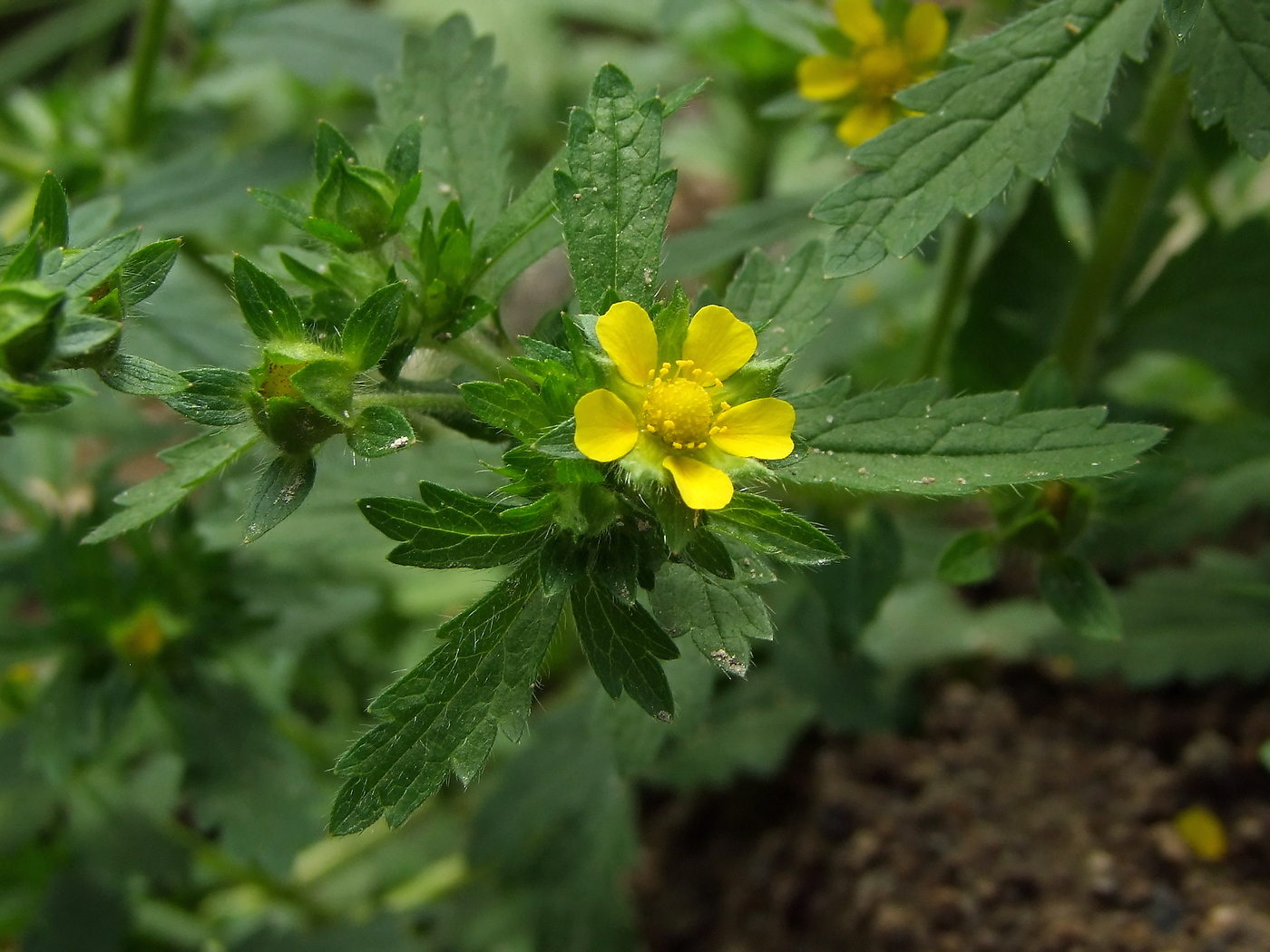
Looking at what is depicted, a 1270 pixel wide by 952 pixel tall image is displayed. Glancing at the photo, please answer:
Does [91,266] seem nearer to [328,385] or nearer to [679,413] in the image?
[328,385]

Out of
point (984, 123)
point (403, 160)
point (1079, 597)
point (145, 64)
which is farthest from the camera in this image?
point (145, 64)

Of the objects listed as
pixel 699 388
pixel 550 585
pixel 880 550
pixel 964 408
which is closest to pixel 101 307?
pixel 550 585

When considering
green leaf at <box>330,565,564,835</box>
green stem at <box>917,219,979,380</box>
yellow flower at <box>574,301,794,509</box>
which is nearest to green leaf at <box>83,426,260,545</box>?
green leaf at <box>330,565,564,835</box>

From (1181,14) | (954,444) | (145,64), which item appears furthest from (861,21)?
(145,64)

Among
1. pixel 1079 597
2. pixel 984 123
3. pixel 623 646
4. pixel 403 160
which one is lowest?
pixel 1079 597

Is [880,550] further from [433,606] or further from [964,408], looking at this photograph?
[433,606]

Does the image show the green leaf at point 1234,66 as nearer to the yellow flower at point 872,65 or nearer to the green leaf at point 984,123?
the green leaf at point 984,123
